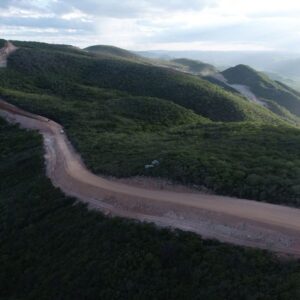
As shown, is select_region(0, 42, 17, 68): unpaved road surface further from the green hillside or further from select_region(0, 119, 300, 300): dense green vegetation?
the green hillside

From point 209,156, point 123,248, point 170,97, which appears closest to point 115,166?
point 209,156

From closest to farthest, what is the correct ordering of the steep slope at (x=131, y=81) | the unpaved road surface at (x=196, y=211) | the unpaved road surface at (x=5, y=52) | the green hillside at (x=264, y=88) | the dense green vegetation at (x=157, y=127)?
the unpaved road surface at (x=196, y=211) → the dense green vegetation at (x=157, y=127) → the steep slope at (x=131, y=81) → the unpaved road surface at (x=5, y=52) → the green hillside at (x=264, y=88)

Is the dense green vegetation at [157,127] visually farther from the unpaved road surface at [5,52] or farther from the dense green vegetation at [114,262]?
the dense green vegetation at [114,262]

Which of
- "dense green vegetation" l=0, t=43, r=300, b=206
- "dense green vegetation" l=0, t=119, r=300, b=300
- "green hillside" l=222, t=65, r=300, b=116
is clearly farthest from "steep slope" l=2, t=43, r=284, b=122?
"green hillside" l=222, t=65, r=300, b=116

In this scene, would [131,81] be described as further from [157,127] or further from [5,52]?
[157,127]

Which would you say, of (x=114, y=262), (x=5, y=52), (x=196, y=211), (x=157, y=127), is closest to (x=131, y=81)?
(x=5, y=52)

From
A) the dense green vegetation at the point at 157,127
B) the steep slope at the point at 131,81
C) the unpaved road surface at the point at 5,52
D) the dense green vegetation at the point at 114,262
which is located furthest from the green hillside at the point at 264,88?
the dense green vegetation at the point at 114,262
